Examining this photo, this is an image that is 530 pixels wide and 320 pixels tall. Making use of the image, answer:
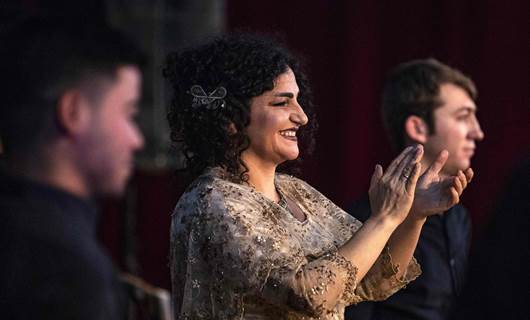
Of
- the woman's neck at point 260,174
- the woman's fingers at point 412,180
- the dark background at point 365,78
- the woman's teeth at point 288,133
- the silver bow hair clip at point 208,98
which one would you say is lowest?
the dark background at point 365,78

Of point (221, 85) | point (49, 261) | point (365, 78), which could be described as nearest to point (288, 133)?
point (221, 85)

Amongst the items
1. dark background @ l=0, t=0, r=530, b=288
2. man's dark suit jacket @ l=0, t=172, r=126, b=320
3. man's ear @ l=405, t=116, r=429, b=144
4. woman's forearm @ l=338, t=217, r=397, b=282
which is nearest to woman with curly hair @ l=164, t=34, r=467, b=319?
woman's forearm @ l=338, t=217, r=397, b=282

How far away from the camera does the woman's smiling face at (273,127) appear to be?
2385mm

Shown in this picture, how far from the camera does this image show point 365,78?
5.13m

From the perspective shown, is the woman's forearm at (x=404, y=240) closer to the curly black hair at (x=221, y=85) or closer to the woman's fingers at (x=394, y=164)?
the woman's fingers at (x=394, y=164)

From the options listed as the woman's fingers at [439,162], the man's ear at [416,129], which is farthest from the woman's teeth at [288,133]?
the man's ear at [416,129]

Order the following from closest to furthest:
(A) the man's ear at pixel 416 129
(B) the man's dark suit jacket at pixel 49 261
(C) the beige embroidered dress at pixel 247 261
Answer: (B) the man's dark suit jacket at pixel 49 261 → (C) the beige embroidered dress at pixel 247 261 → (A) the man's ear at pixel 416 129

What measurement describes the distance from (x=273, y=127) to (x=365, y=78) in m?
2.81

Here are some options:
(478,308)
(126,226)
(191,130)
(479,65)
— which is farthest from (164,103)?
(478,308)

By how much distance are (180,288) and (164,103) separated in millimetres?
2748

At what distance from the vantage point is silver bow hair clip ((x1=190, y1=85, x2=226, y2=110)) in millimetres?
2400

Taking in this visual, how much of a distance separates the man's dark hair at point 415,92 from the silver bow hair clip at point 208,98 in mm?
1065

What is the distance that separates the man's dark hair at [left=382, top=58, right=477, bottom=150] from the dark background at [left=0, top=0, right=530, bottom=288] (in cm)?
158

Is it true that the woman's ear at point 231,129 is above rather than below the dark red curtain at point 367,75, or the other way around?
above
